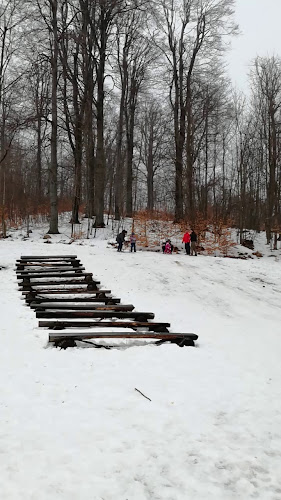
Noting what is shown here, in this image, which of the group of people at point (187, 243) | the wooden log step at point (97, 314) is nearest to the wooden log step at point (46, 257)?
the group of people at point (187, 243)

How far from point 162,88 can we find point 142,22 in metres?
4.82

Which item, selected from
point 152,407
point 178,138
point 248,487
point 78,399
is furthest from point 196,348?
point 178,138

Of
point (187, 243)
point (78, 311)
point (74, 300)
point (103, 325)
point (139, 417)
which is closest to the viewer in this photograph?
point (139, 417)

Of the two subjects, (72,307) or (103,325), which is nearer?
(103,325)

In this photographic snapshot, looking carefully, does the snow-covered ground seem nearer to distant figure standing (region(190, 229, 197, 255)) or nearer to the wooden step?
the wooden step

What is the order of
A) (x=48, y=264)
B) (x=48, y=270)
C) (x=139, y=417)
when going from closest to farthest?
(x=139, y=417) → (x=48, y=270) → (x=48, y=264)

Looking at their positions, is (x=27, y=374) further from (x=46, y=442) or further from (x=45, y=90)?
(x=45, y=90)

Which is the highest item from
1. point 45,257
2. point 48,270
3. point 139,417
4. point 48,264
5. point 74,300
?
point 45,257

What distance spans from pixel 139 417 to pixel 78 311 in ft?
15.3

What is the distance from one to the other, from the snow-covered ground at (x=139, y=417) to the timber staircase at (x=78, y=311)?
→ 0.26 meters

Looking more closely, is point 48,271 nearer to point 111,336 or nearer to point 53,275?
point 53,275

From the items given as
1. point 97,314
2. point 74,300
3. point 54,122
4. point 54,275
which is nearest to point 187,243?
point 54,275

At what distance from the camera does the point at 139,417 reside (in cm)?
406

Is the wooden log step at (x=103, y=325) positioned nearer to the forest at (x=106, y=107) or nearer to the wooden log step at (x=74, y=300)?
the wooden log step at (x=74, y=300)
